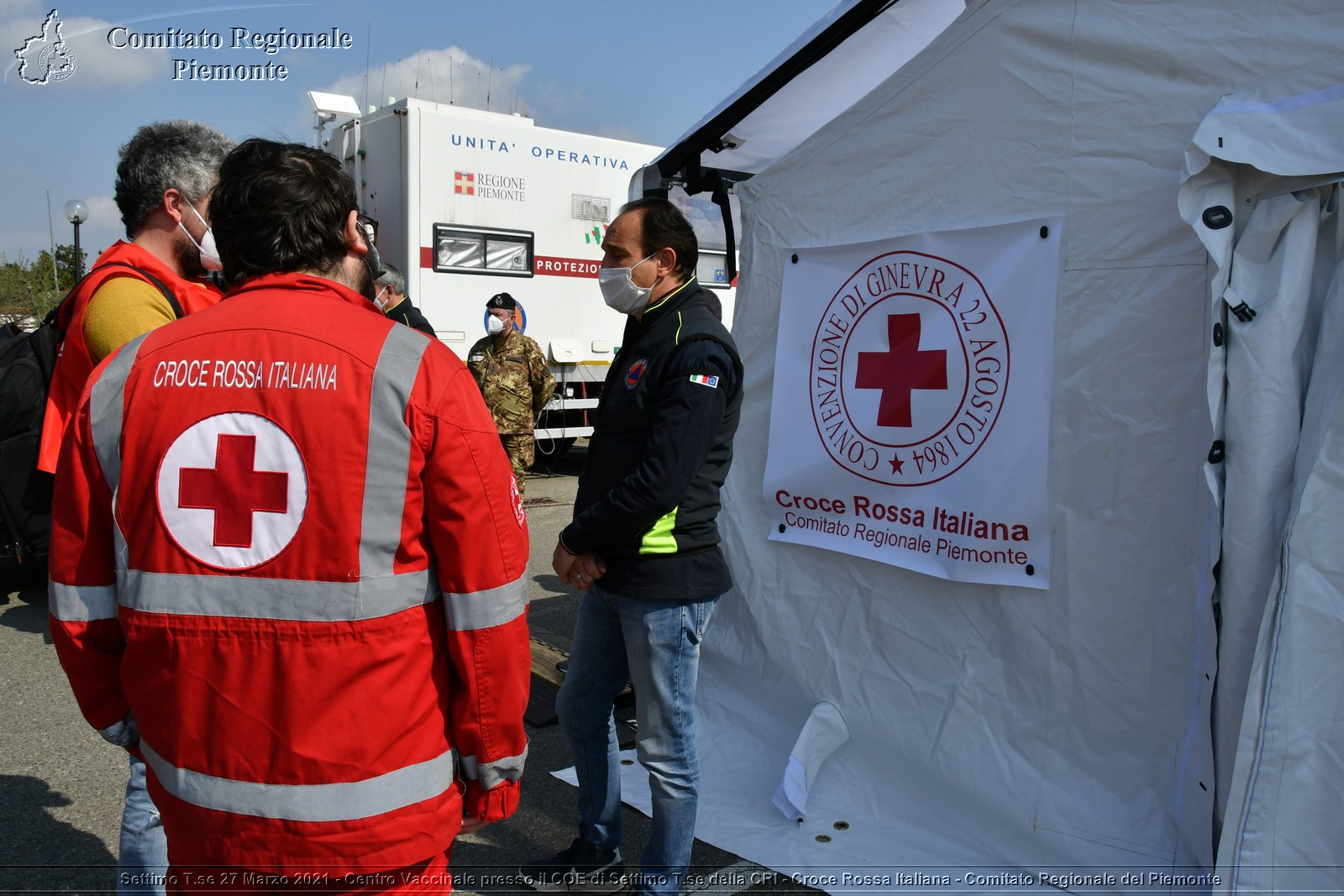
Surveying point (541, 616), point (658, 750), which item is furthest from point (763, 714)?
point (541, 616)

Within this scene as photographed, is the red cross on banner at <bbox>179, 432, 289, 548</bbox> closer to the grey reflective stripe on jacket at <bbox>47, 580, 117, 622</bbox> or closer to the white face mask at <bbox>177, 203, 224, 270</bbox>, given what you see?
the grey reflective stripe on jacket at <bbox>47, 580, 117, 622</bbox>

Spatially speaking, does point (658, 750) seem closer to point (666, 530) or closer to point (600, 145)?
point (666, 530)

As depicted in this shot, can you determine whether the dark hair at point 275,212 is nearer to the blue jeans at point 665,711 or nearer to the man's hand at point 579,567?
the man's hand at point 579,567

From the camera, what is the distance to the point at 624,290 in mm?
2283

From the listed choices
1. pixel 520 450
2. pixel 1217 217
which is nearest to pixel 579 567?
pixel 1217 217

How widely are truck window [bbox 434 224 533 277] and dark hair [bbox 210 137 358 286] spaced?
21.8ft

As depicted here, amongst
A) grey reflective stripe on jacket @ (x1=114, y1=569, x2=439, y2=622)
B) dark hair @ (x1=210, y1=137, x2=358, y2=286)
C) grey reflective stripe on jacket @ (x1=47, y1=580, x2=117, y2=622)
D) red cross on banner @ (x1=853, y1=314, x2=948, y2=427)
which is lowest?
grey reflective stripe on jacket @ (x1=47, y1=580, x2=117, y2=622)

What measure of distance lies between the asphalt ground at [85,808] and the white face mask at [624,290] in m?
1.58

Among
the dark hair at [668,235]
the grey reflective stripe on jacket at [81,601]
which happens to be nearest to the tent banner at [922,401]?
the dark hair at [668,235]

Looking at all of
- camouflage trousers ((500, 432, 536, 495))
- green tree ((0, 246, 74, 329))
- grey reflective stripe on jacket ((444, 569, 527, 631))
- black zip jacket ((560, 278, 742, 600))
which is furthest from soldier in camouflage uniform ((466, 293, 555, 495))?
green tree ((0, 246, 74, 329))

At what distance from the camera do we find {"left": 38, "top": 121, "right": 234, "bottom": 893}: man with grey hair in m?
1.99

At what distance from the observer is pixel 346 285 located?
1.38 metres

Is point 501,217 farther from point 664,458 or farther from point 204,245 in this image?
point 664,458

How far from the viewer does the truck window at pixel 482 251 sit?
7762mm
